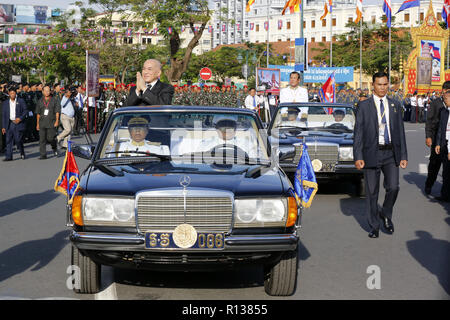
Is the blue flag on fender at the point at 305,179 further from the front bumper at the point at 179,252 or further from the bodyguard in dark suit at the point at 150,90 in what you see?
the bodyguard in dark suit at the point at 150,90

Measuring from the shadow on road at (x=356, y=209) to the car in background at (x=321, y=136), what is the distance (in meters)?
0.43

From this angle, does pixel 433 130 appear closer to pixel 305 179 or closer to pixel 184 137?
pixel 305 179

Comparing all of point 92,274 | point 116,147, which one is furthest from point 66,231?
point 92,274

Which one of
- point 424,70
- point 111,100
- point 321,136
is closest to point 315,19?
point 424,70

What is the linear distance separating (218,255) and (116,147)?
1.79m

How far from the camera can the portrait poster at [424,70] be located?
61.0 m

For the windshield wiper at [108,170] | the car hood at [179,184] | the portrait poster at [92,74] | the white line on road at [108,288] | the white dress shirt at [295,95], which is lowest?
the white line on road at [108,288]

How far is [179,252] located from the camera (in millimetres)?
5355

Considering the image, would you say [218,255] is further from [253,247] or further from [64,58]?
[64,58]

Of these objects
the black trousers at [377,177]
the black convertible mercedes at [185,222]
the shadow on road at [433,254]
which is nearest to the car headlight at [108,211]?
the black convertible mercedes at [185,222]

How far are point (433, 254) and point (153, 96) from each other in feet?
13.0

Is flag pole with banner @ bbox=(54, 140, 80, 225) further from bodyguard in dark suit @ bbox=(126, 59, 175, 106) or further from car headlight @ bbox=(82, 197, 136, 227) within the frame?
bodyguard in dark suit @ bbox=(126, 59, 175, 106)

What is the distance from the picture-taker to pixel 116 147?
6703 millimetres

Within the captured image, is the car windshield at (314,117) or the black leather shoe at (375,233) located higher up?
the car windshield at (314,117)
